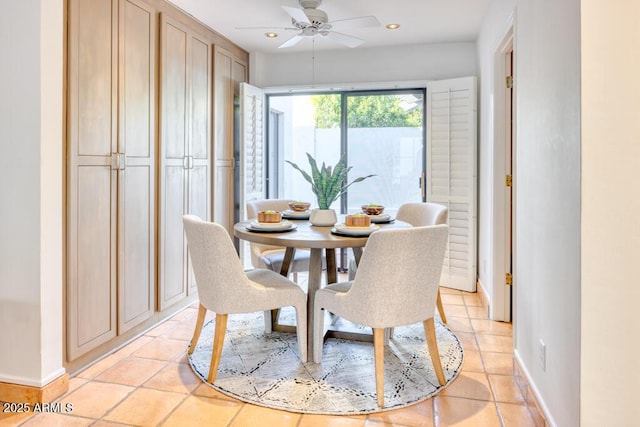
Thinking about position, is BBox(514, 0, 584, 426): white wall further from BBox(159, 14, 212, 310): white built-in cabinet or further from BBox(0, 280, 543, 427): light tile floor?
BBox(159, 14, 212, 310): white built-in cabinet

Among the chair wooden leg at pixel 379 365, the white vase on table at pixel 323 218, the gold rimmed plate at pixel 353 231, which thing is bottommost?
the chair wooden leg at pixel 379 365

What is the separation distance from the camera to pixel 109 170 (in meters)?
2.79

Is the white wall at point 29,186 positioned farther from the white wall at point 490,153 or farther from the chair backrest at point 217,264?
the white wall at point 490,153

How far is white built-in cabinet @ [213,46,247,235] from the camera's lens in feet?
13.9

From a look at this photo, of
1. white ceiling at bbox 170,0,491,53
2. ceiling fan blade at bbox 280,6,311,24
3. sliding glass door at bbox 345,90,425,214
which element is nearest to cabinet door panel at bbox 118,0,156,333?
white ceiling at bbox 170,0,491,53

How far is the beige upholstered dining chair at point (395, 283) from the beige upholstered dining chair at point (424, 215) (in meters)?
1.06

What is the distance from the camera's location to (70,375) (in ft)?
8.28

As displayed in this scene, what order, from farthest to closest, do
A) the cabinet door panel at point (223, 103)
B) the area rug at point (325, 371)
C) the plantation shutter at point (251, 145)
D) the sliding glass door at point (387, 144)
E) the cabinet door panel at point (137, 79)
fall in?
the sliding glass door at point (387, 144) → the plantation shutter at point (251, 145) → the cabinet door panel at point (223, 103) → the cabinet door panel at point (137, 79) → the area rug at point (325, 371)

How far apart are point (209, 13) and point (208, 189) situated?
1.45 meters

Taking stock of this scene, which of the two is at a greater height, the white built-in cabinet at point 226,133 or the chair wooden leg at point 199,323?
the white built-in cabinet at point 226,133

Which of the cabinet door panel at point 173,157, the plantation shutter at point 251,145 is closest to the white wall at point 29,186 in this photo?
the cabinet door panel at point 173,157

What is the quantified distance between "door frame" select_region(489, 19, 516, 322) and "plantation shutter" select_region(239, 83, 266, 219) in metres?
2.34

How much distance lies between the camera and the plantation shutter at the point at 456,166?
427cm

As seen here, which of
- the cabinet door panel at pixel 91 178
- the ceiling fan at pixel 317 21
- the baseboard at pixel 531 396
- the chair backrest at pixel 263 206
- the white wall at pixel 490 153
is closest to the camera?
the baseboard at pixel 531 396
